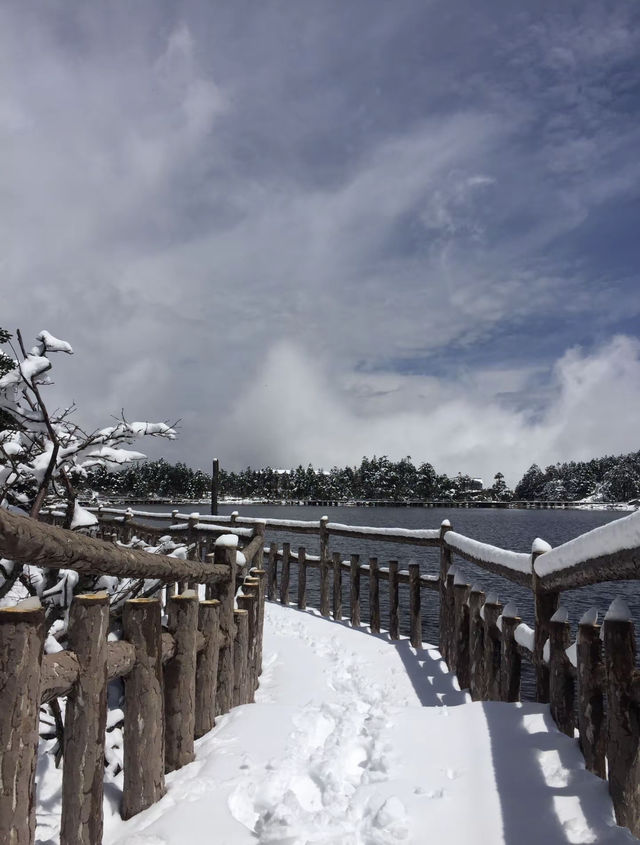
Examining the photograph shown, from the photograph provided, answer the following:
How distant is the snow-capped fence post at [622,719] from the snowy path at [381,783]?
10 centimetres

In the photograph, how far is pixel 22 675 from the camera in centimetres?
191

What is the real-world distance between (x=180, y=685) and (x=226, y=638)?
1004 millimetres

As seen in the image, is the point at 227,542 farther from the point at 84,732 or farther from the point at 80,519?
the point at 84,732

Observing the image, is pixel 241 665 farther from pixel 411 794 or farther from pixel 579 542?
pixel 579 542

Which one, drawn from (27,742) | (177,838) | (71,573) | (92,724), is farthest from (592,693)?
(71,573)

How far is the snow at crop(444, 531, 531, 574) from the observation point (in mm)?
3938

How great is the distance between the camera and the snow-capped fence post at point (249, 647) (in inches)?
181

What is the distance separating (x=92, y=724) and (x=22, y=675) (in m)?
0.53

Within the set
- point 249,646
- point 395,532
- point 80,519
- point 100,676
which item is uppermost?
point 80,519

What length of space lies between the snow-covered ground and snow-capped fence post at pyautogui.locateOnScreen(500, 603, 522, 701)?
0.50 metres

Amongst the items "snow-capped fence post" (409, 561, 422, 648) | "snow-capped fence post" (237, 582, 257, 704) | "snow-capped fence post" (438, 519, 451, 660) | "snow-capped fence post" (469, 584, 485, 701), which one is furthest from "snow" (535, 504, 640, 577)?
"snow-capped fence post" (409, 561, 422, 648)

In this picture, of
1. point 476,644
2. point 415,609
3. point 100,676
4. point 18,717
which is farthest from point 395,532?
point 18,717

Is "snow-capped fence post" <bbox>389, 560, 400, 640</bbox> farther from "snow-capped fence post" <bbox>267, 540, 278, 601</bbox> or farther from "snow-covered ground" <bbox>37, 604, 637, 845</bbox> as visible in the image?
"snow-covered ground" <bbox>37, 604, 637, 845</bbox>

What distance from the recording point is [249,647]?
4887mm
